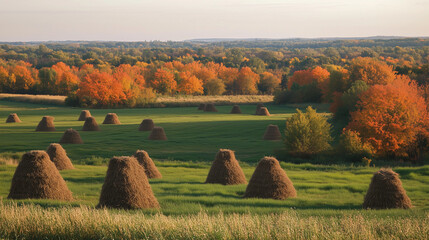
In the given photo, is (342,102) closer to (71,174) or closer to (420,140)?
(420,140)

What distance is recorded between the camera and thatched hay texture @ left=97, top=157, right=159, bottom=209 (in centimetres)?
1658

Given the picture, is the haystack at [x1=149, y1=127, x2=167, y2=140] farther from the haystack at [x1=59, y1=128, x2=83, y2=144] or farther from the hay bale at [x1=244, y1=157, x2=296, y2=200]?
the hay bale at [x1=244, y1=157, x2=296, y2=200]

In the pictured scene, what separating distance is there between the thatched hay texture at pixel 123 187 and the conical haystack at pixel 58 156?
40.1 ft

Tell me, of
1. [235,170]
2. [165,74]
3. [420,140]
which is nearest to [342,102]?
[420,140]

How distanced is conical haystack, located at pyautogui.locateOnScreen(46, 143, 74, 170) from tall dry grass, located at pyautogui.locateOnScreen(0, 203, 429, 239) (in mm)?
14793

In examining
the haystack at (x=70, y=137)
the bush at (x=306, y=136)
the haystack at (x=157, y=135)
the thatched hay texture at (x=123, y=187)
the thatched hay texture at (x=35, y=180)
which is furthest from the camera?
the haystack at (x=157, y=135)

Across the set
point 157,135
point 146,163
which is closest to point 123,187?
point 146,163

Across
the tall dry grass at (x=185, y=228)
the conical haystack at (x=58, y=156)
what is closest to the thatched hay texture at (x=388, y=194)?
the tall dry grass at (x=185, y=228)

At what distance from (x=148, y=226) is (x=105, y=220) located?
1292 mm

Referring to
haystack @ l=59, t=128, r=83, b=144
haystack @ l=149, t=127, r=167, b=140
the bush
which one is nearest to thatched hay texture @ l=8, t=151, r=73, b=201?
haystack @ l=59, t=128, r=83, b=144

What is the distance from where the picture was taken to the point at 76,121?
222 ft

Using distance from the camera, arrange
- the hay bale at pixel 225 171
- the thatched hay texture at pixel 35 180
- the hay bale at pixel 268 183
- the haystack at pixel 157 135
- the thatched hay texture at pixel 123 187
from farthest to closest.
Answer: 1. the haystack at pixel 157 135
2. the hay bale at pixel 225 171
3. the hay bale at pixel 268 183
4. the thatched hay texture at pixel 35 180
5. the thatched hay texture at pixel 123 187

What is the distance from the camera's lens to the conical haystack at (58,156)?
91.4 ft

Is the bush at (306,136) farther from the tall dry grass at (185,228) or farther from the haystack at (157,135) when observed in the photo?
the tall dry grass at (185,228)
